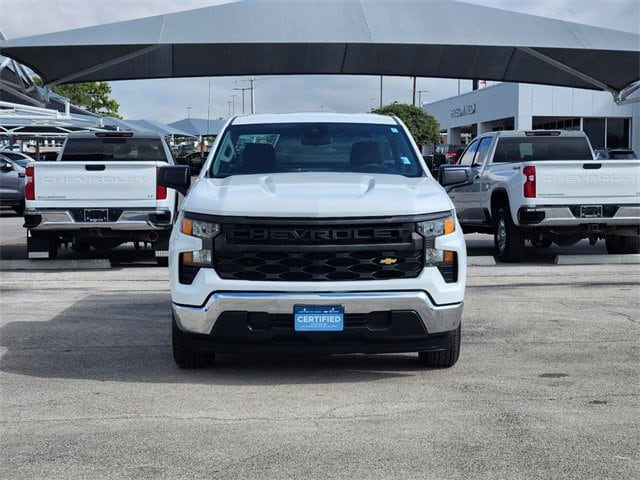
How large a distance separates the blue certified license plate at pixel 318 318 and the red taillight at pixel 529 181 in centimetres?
808

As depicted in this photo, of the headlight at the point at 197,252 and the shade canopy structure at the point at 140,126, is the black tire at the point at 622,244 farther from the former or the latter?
the shade canopy structure at the point at 140,126

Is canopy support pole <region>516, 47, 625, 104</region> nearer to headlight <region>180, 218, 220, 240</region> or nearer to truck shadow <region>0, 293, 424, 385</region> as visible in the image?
truck shadow <region>0, 293, 424, 385</region>

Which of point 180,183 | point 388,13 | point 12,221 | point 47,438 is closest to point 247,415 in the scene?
point 47,438

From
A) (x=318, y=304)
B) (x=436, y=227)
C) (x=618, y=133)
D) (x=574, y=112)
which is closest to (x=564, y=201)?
(x=436, y=227)

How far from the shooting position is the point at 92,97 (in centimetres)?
7194

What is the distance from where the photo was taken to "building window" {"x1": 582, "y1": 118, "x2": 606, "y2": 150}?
2288 inches

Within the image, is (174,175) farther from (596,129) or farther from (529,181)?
(596,129)

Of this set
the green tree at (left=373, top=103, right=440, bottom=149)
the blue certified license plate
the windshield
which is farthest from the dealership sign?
the blue certified license plate

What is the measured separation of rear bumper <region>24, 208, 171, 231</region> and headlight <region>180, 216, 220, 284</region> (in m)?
6.85

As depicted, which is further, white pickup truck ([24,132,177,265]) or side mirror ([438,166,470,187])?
white pickup truck ([24,132,177,265])

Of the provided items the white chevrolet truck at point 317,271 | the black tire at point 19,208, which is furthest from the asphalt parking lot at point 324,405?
the black tire at point 19,208

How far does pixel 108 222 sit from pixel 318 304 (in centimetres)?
756

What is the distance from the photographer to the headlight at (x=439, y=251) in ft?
21.9

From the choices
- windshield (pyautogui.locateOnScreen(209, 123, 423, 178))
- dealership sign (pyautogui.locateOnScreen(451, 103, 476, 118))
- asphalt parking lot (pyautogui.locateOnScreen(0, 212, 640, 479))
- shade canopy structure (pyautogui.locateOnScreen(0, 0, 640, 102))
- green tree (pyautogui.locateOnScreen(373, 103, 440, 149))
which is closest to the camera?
asphalt parking lot (pyautogui.locateOnScreen(0, 212, 640, 479))
